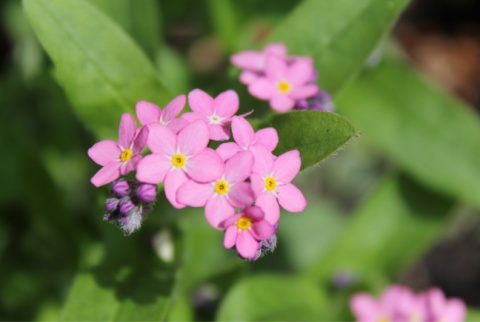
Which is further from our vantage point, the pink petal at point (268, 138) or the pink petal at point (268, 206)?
the pink petal at point (268, 138)

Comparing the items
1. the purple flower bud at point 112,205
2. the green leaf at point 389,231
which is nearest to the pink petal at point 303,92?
the purple flower bud at point 112,205

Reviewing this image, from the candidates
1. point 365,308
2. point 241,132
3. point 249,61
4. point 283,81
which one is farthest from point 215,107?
point 365,308

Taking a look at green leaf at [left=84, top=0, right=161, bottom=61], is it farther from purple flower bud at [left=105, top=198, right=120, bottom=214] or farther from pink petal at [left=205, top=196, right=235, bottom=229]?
pink petal at [left=205, top=196, right=235, bottom=229]

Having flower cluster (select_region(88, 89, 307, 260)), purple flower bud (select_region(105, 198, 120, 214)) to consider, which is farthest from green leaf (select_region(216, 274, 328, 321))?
purple flower bud (select_region(105, 198, 120, 214))

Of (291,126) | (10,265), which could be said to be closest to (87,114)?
(291,126)

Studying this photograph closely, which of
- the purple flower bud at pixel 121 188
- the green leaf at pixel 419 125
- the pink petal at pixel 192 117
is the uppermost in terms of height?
the pink petal at pixel 192 117

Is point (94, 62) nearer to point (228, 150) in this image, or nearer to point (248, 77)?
point (248, 77)

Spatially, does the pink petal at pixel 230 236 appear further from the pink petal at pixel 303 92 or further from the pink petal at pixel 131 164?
the pink petal at pixel 303 92
